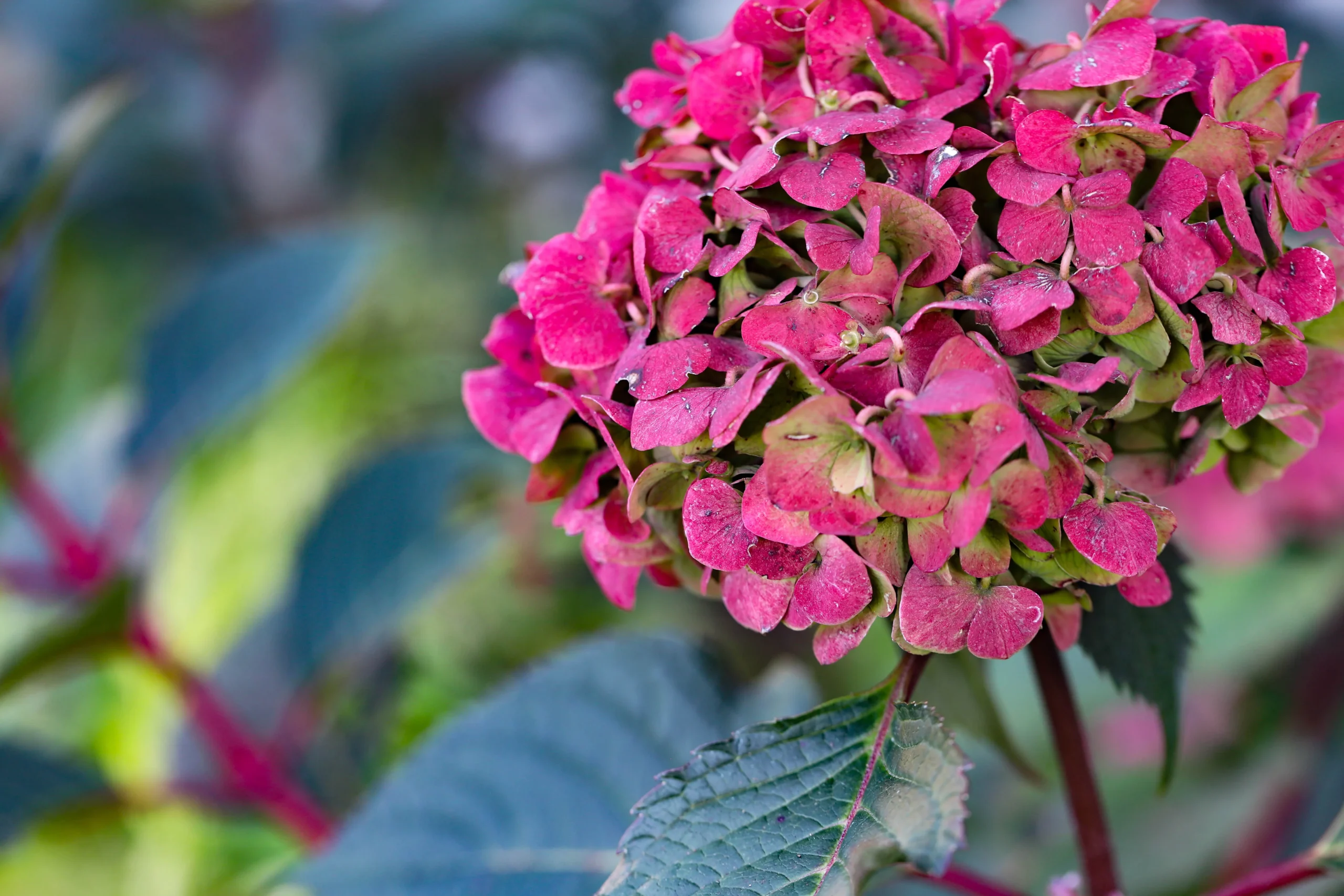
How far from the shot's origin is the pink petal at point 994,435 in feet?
0.99

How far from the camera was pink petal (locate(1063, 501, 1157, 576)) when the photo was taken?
34cm

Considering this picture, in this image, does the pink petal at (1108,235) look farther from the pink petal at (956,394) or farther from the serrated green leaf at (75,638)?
the serrated green leaf at (75,638)

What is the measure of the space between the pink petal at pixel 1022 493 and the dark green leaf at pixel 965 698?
18 cm

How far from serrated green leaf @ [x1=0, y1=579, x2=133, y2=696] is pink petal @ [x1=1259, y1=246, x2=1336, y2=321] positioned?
0.74 meters

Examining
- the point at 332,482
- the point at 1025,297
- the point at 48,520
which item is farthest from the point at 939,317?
the point at 332,482

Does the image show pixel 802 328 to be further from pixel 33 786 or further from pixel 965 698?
pixel 33 786

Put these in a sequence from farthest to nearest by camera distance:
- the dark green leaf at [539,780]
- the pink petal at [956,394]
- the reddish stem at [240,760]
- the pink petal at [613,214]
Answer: the reddish stem at [240,760] < the dark green leaf at [539,780] < the pink petal at [613,214] < the pink petal at [956,394]

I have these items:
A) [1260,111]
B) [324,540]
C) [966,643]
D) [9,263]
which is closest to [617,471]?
[966,643]

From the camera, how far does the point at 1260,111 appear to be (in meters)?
0.38

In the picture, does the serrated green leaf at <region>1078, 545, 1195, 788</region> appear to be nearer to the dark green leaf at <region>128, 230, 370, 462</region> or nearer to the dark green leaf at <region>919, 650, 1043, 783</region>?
the dark green leaf at <region>919, 650, 1043, 783</region>

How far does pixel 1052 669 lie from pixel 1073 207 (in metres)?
0.20

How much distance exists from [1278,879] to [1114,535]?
0.82 feet

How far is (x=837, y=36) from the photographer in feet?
1.26

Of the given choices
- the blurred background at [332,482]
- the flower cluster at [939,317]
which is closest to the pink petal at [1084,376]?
the flower cluster at [939,317]
